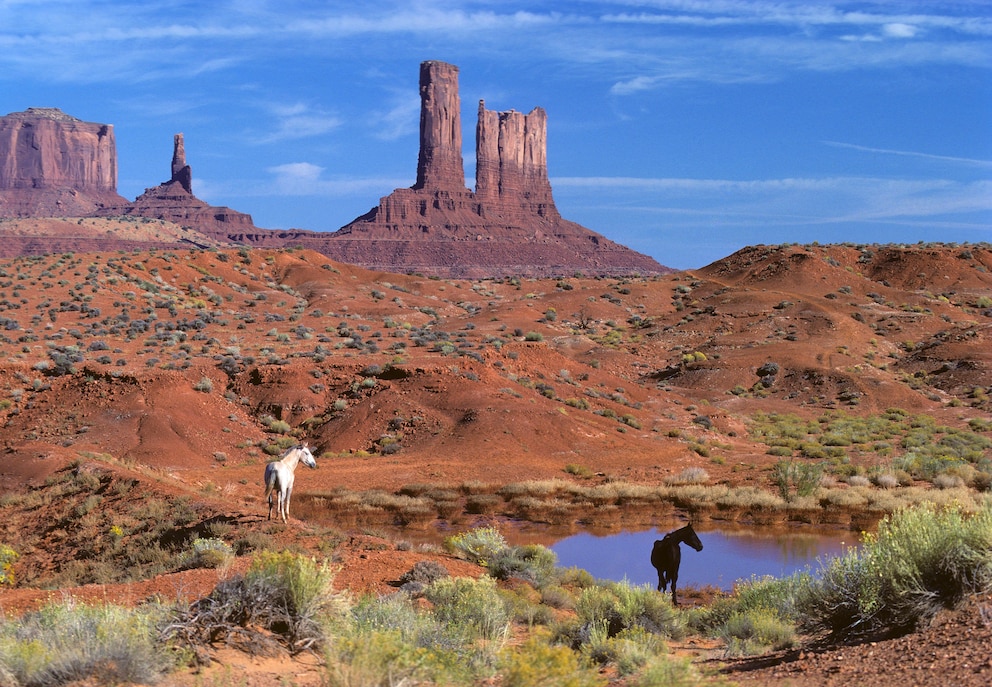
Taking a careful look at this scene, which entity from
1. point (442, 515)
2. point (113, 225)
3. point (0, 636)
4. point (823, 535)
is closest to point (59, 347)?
point (442, 515)

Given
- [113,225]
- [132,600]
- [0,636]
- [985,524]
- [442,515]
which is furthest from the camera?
[113,225]

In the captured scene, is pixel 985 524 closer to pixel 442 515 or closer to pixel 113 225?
pixel 442 515

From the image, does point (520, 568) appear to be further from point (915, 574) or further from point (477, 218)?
point (477, 218)

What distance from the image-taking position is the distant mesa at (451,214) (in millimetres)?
168000

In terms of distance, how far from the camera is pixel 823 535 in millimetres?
23094

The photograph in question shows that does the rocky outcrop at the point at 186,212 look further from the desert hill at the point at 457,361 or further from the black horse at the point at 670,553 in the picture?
the black horse at the point at 670,553

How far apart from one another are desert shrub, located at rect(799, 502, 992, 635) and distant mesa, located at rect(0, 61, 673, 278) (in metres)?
148

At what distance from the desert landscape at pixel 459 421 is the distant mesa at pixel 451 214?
91.9m

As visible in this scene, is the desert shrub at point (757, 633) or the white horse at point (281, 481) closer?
the desert shrub at point (757, 633)

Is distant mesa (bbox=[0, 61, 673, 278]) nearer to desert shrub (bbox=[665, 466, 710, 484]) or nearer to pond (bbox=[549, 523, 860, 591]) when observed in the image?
desert shrub (bbox=[665, 466, 710, 484])

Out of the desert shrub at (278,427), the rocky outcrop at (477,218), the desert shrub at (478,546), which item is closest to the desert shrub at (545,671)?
the desert shrub at (478,546)

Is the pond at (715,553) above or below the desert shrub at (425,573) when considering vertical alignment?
below

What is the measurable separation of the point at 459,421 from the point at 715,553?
14.7 meters

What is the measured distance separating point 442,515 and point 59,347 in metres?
24.4
